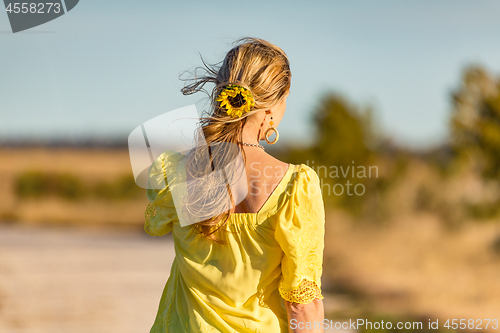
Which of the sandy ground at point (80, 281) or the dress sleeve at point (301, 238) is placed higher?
the dress sleeve at point (301, 238)

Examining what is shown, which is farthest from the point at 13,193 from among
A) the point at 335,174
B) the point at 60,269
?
the point at 335,174

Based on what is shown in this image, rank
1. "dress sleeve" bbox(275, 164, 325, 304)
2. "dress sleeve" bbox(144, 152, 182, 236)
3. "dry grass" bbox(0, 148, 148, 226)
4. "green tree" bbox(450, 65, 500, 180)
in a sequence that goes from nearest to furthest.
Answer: "dress sleeve" bbox(275, 164, 325, 304)
"dress sleeve" bbox(144, 152, 182, 236)
"green tree" bbox(450, 65, 500, 180)
"dry grass" bbox(0, 148, 148, 226)

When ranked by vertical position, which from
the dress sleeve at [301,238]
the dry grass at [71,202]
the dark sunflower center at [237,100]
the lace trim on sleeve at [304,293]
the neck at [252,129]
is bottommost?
the dry grass at [71,202]

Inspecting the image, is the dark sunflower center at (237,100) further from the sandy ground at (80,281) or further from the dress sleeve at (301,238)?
the sandy ground at (80,281)

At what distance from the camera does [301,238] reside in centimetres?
128

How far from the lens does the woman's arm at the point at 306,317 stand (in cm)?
131

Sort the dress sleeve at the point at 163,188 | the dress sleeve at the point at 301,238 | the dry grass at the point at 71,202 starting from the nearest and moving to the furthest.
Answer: the dress sleeve at the point at 301,238
the dress sleeve at the point at 163,188
the dry grass at the point at 71,202

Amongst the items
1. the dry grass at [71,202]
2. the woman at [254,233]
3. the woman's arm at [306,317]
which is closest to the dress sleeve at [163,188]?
the woman at [254,233]

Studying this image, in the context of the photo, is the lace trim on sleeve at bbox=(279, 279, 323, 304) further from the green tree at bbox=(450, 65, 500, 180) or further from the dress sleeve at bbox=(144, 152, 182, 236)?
the green tree at bbox=(450, 65, 500, 180)

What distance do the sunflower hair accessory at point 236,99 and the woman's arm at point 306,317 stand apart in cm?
65

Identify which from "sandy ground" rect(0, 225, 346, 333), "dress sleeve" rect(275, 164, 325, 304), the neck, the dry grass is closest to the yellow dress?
"dress sleeve" rect(275, 164, 325, 304)

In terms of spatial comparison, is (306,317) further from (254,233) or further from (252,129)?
(252,129)

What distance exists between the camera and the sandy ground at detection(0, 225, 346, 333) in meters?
5.96

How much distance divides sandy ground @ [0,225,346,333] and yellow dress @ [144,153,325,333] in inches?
184
